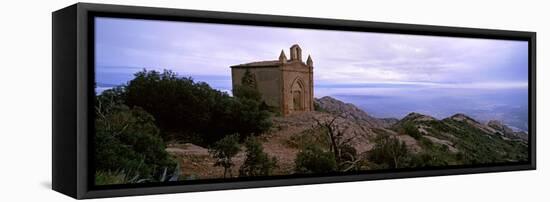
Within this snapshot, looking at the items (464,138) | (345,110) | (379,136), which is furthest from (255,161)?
(464,138)

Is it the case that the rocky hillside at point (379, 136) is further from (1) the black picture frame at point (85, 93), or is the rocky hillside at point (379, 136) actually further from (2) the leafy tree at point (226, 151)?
(1) the black picture frame at point (85, 93)

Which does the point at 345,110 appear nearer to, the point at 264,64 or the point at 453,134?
the point at 264,64

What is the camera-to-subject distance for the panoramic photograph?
7223 mm

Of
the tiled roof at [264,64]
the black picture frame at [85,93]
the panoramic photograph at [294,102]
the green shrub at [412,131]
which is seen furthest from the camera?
the green shrub at [412,131]

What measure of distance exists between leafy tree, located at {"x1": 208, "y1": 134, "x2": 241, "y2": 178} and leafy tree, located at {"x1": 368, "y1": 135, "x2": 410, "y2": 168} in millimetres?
1464

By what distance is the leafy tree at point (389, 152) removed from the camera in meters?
8.55

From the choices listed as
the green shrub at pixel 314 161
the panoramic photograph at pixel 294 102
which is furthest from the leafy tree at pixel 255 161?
the green shrub at pixel 314 161

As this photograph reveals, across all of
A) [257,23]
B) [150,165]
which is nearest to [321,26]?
[257,23]

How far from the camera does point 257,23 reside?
7.79 meters

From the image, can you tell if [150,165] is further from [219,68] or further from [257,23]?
[257,23]

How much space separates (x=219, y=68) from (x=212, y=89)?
0.20 metres

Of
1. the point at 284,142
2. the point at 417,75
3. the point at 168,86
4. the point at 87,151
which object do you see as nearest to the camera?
the point at 87,151

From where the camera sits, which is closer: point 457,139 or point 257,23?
point 257,23

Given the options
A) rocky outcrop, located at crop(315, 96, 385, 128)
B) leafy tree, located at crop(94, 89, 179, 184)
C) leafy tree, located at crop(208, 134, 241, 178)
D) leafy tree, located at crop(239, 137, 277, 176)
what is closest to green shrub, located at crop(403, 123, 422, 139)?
rocky outcrop, located at crop(315, 96, 385, 128)
